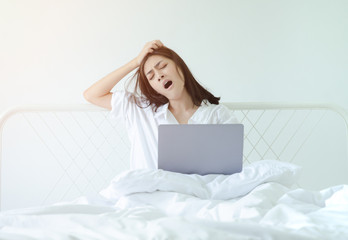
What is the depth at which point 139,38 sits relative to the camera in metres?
2.48

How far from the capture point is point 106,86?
73.0 inches

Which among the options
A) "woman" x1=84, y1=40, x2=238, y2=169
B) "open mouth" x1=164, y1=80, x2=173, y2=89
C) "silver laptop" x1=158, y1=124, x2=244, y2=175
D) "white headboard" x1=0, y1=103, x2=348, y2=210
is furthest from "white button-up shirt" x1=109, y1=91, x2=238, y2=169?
"white headboard" x1=0, y1=103, x2=348, y2=210

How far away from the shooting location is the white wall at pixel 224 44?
2455 millimetres

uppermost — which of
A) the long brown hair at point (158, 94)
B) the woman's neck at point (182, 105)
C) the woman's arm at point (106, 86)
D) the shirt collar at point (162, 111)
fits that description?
the woman's arm at point (106, 86)

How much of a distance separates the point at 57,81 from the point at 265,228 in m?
2.06

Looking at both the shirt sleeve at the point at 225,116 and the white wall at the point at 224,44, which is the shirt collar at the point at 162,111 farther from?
the white wall at the point at 224,44

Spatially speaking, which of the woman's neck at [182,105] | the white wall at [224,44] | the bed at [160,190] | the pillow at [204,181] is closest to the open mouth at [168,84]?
the woman's neck at [182,105]

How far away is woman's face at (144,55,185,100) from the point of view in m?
1.74

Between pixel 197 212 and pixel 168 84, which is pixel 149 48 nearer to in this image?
pixel 168 84

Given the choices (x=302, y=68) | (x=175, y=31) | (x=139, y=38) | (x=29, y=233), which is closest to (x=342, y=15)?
(x=302, y=68)

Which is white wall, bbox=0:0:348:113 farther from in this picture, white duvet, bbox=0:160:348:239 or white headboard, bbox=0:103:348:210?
white duvet, bbox=0:160:348:239

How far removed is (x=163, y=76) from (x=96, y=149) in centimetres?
90

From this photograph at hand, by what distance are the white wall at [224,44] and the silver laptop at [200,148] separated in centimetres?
107

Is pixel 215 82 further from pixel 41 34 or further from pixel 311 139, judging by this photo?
pixel 41 34
